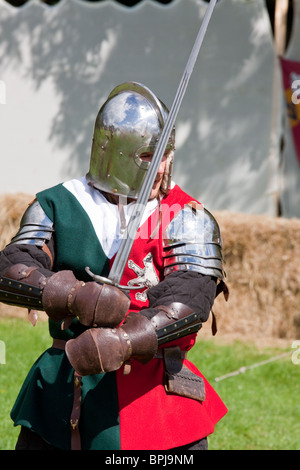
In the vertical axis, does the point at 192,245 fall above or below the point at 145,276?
above

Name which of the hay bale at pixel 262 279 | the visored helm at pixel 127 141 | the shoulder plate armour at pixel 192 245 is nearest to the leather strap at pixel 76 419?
the shoulder plate armour at pixel 192 245

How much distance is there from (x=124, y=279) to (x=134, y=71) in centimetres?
728

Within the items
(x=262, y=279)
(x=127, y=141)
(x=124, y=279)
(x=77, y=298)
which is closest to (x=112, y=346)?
(x=77, y=298)

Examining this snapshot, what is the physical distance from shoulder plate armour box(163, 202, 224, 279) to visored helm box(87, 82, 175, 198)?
180 millimetres

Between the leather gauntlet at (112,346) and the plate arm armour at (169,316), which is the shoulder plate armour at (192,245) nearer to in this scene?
the plate arm armour at (169,316)

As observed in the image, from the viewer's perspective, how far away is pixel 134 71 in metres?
9.84

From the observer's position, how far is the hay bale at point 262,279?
7793 millimetres

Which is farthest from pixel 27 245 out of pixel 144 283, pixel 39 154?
pixel 39 154

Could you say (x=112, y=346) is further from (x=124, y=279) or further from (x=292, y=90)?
(x=292, y=90)

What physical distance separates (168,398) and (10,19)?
25.9ft

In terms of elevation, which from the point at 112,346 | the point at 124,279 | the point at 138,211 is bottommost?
the point at 112,346

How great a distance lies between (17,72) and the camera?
9.81m

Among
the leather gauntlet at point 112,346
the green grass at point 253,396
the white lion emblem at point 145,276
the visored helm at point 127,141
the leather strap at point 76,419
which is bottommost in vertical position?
the green grass at point 253,396

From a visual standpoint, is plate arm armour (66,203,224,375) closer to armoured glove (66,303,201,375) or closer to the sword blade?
armoured glove (66,303,201,375)
